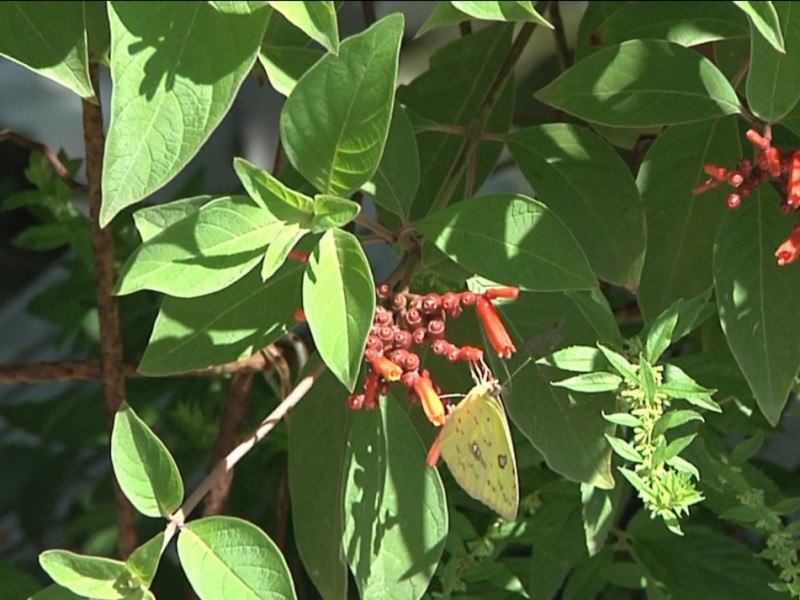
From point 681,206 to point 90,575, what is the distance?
38cm

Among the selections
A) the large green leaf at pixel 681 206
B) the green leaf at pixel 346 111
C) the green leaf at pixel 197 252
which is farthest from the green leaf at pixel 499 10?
the large green leaf at pixel 681 206

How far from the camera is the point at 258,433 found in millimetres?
613

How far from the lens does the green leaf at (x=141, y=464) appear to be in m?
0.57

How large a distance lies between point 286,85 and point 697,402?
25 cm

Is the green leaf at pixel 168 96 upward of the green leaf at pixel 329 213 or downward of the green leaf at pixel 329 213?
upward

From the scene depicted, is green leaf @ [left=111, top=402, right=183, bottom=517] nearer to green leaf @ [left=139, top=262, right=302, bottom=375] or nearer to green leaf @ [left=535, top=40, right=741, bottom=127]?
green leaf @ [left=139, top=262, right=302, bottom=375]

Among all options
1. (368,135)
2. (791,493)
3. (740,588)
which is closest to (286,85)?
(368,135)

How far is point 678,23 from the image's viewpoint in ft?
2.26

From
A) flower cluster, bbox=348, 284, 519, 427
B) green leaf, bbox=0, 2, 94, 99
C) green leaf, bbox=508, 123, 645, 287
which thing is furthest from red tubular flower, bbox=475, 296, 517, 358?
green leaf, bbox=0, 2, 94, 99

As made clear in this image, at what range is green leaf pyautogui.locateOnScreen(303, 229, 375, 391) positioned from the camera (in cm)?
51

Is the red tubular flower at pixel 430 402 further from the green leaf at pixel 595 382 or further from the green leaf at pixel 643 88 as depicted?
the green leaf at pixel 643 88

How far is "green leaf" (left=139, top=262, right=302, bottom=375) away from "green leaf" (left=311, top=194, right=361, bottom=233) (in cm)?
8

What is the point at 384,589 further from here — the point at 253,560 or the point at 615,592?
the point at 615,592

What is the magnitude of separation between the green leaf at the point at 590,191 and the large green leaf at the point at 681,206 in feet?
0.07
